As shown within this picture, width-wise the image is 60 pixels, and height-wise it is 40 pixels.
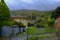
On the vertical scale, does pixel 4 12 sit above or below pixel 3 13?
above

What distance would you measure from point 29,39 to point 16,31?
780 cm

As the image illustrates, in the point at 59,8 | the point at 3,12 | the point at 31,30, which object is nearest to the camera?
the point at 31,30

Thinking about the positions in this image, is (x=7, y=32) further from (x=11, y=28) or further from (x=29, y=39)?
(x=29, y=39)

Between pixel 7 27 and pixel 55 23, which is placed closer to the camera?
pixel 7 27

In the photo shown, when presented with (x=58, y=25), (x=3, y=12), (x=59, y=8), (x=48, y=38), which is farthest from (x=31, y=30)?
(x=59, y=8)

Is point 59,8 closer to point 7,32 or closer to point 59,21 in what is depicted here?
point 59,21

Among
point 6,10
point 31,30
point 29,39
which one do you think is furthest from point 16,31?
point 29,39

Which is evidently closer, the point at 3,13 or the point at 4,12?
the point at 3,13

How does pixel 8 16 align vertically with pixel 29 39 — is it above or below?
above

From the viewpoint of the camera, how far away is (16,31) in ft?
71.9

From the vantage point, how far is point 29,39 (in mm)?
14305

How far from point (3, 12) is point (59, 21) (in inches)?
304

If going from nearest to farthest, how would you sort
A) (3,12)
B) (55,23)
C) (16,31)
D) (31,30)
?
(31,30) → (3,12) → (16,31) → (55,23)

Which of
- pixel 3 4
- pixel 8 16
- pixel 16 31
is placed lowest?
pixel 16 31
